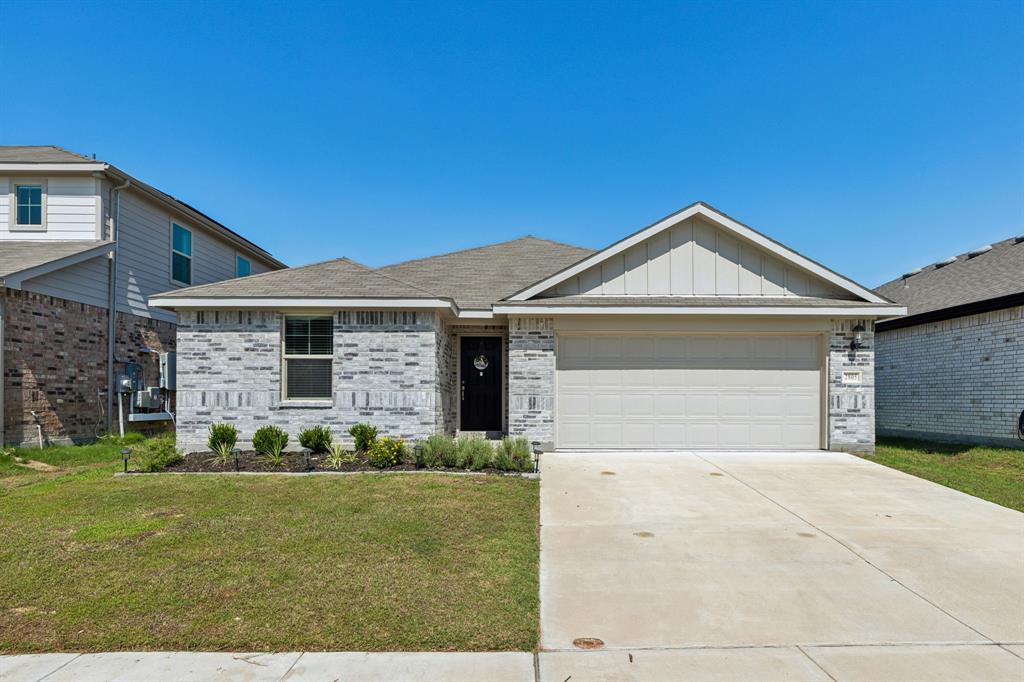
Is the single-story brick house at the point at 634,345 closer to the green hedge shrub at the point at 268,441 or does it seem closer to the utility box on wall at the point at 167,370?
the green hedge shrub at the point at 268,441

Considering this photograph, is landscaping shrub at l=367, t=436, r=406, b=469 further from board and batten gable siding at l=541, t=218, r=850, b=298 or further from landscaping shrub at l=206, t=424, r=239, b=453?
board and batten gable siding at l=541, t=218, r=850, b=298

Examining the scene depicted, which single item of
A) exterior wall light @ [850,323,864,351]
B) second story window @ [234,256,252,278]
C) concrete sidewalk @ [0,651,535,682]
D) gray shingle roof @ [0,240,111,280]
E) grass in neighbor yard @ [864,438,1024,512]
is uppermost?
second story window @ [234,256,252,278]

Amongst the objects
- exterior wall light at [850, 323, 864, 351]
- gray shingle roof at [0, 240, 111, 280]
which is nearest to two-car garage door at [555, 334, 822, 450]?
exterior wall light at [850, 323, 864, 351]

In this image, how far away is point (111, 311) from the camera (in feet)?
43.3

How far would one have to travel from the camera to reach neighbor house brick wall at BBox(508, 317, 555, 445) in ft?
37.3

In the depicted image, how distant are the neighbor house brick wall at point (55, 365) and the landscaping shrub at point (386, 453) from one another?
7253 mm

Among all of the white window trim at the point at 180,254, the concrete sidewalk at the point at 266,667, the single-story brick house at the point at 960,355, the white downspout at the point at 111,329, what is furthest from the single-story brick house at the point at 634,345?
the concrete sidewalk at the point at 266,667

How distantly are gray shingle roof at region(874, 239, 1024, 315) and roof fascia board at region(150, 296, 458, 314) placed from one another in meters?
11.6

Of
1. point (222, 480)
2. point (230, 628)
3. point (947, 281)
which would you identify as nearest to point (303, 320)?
point (222, 480)

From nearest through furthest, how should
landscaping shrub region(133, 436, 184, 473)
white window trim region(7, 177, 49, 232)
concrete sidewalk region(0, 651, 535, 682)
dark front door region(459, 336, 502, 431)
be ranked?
concrete sidewalk region(0, 651, 535, 682), landscaping shrub region(133, 436, 184, 473), dark front door region(459, 336, 502, 431), white window trim region(7, 177, 49, 232)

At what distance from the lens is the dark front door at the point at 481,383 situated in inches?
511

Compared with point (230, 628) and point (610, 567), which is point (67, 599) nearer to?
point (230, 628)

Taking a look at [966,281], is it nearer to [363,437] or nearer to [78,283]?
[363,437]

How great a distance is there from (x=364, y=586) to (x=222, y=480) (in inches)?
195
